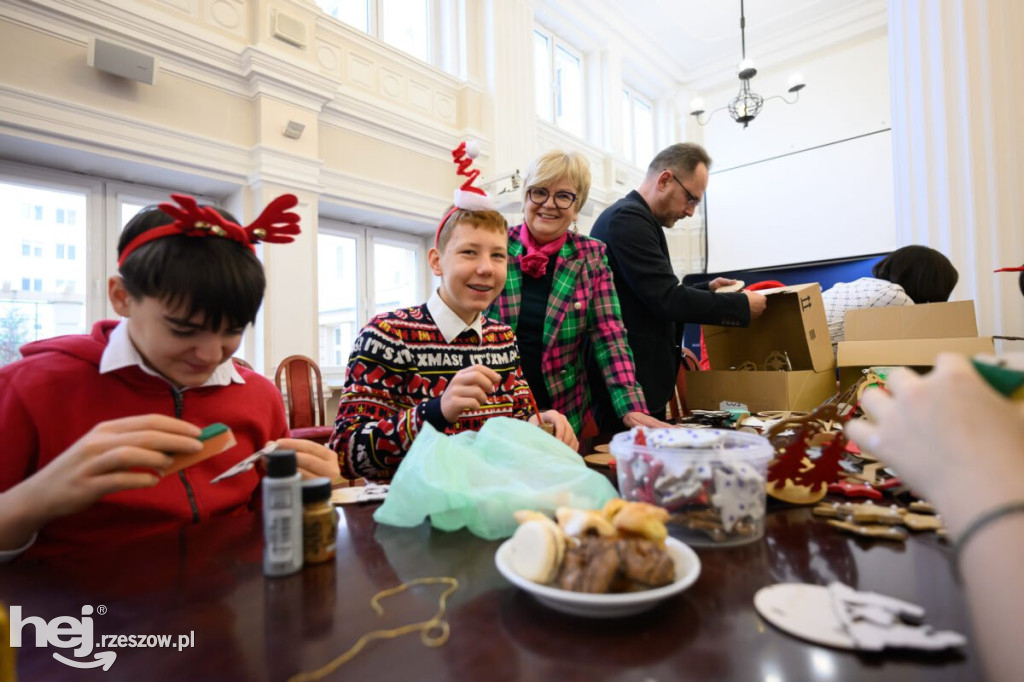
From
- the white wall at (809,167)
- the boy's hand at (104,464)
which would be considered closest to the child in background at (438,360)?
the boy's hand at (104,464)

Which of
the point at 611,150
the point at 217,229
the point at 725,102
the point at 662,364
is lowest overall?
the point at 662,364

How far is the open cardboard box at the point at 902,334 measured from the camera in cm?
171

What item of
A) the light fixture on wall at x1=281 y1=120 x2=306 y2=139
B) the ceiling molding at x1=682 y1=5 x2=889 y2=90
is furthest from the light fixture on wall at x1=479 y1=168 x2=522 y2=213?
the ceiling molding at x1=682 y1=5 x2=889 y2=90

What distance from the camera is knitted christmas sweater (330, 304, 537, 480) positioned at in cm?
109

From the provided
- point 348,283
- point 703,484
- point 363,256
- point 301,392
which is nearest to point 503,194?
point 363,256

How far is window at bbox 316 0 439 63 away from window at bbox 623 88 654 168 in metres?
3.63

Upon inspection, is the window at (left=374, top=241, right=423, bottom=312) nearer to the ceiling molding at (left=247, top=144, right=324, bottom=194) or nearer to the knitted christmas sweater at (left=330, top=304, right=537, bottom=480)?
the ceiling molding at (left=247, top=144, right=324, bottom=194)

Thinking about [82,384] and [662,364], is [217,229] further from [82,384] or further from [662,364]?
[662,364]

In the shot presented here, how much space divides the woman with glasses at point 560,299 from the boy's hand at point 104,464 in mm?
1179

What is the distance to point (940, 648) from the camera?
430mm

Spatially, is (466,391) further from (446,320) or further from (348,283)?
(348,283)

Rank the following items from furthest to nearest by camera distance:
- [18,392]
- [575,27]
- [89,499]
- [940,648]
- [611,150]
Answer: [611,150] → [575,27] → [18,392] → [89,499] → [940,648]

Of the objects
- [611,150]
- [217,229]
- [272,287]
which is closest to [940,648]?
[217,229]

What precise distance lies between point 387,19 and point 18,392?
17.2 ft
